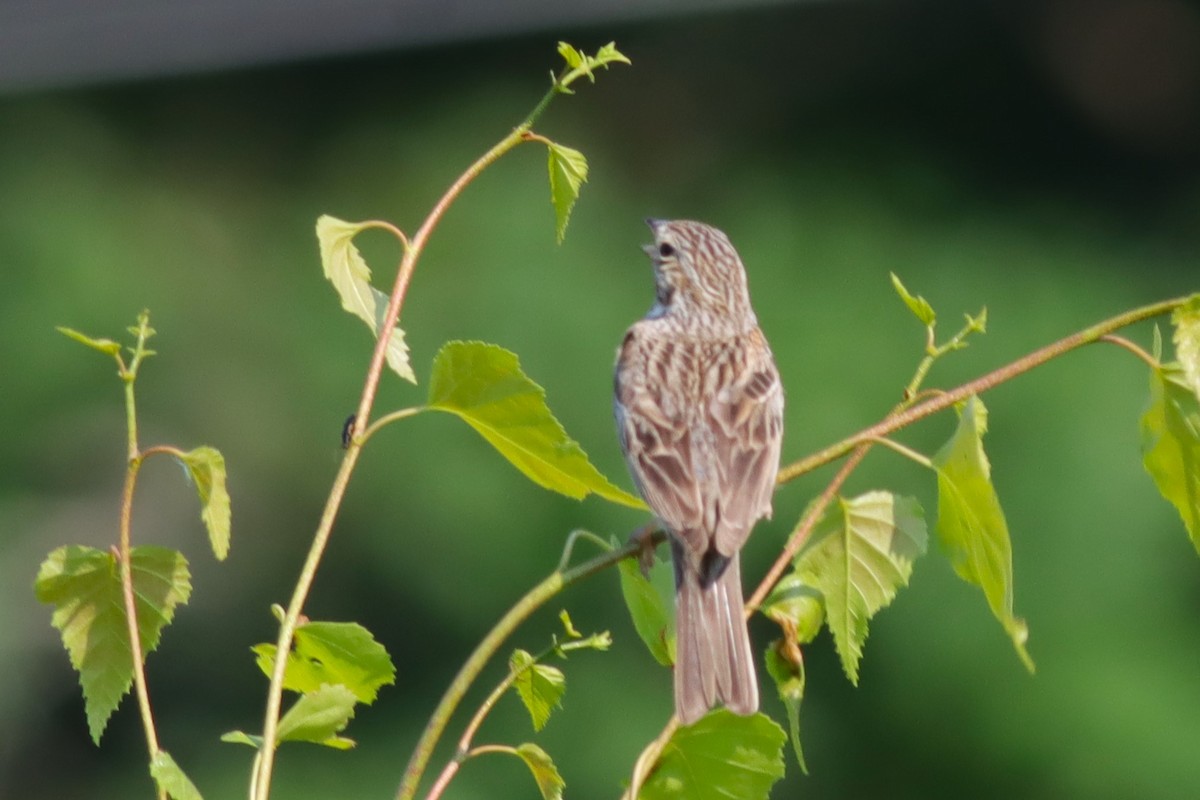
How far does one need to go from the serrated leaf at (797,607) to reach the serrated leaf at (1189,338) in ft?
1.57

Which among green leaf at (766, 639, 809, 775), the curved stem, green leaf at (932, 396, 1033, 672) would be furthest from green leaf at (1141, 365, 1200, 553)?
green leaf at (766, 639, 809, 775)

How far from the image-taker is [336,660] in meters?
2.05

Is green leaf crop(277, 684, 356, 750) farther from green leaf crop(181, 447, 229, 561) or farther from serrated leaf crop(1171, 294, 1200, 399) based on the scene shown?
serrated leaf crop(1171, 294, 1200, 399)

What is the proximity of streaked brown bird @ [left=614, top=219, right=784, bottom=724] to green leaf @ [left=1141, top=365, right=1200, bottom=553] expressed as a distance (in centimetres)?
54

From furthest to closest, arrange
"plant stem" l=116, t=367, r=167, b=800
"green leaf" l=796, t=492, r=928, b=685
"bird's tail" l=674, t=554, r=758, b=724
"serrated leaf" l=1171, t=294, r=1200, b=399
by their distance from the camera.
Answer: "bird's tail" l=674, t=554, r=758, b=724
"green leaf" l=796, t=492, r=928, b=685
"serrated leaf" l=1171, t=294, r=1200, b=399
"plant stem" l=116, t=367, r=167, b=800

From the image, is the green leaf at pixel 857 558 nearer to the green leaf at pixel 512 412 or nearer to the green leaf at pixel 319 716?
the green leaf at pixel 512 412

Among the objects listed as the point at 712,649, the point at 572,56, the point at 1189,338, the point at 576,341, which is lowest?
the point at 712,649

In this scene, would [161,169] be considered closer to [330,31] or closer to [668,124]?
[330,31]

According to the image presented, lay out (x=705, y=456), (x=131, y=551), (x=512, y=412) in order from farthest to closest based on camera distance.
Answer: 1. (x=705, y=456)
2. (x=512, y=412)
3. (x=131, y=551)

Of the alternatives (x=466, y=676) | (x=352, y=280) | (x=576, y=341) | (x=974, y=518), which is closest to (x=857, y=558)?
(x=974, y=518)

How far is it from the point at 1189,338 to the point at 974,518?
31 cm

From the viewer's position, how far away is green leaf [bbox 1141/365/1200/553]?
80.7 inches

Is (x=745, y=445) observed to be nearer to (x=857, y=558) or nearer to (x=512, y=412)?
(x=857, y=558)

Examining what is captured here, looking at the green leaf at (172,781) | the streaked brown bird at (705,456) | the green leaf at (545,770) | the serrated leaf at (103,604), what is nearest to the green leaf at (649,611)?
the streaked brown bird at (705,456)
